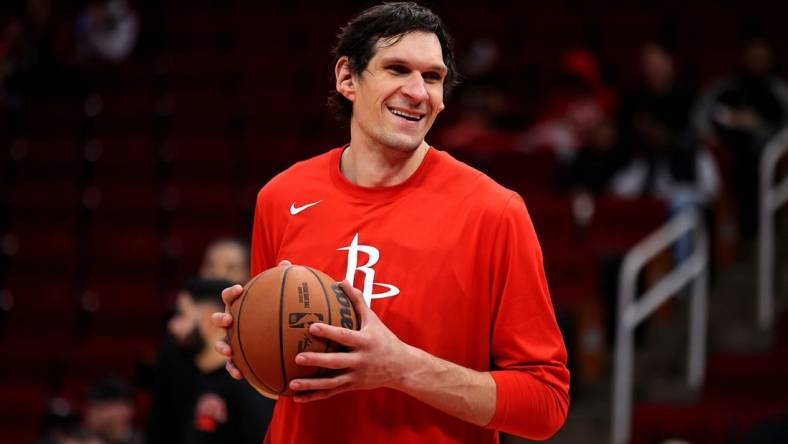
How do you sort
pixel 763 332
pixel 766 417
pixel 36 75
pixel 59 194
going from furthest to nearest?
pixel 36 75 → pixel 59 194 → pixel 763 332 → pixel 766 417

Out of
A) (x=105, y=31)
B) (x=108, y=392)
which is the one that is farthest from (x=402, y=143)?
(x=105, y=31)

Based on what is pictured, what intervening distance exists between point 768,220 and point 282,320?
5.63 meters

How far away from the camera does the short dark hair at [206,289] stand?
16.4 ft

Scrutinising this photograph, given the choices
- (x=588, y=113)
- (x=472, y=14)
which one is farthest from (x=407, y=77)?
(x=472, y=14)

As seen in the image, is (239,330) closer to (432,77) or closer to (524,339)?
(524,339)

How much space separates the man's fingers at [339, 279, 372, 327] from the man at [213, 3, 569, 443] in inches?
0.6

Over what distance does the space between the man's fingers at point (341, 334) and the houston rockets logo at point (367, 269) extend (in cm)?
30

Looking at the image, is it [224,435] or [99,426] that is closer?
[224,435]

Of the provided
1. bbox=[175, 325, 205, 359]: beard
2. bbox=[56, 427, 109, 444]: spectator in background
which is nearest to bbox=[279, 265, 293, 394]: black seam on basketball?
bbox=[175, 325, 205, 359]: beard

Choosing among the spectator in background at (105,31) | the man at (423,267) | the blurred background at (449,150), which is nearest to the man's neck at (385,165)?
the man at (423,267)

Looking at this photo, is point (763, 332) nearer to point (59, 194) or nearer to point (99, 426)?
point (99, 426)

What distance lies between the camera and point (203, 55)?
10898 mm

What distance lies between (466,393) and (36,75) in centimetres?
863

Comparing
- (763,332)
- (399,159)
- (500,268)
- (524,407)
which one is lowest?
(763,332)
